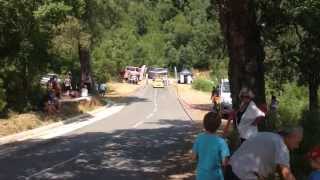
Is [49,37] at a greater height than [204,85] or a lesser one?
greater

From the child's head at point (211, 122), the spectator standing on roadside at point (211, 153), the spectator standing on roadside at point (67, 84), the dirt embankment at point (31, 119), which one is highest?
the child's head at point (211, 122)

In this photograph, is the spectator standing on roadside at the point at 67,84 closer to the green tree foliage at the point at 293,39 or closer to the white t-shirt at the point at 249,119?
the green tree foliage at the point at 293,39

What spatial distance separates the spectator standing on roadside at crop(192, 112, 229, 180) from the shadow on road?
7128 millimetres

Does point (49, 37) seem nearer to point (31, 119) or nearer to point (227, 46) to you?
point (31, 119)

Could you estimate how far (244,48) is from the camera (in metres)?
14.4

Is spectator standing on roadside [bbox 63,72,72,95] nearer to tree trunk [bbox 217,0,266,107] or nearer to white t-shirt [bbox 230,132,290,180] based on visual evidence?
tree trunk [bbox 217,0,266,107]

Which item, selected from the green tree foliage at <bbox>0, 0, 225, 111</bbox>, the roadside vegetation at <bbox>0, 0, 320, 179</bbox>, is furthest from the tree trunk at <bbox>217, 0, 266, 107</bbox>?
the green tree foliage at <bbox>0, 0, 225, 111</bbox>

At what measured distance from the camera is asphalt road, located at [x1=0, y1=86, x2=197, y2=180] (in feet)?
52.7

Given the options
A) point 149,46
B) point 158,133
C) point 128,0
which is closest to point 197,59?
point 149,46

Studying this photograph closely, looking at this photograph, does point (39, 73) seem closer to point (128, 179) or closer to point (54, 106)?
point (54, 106)

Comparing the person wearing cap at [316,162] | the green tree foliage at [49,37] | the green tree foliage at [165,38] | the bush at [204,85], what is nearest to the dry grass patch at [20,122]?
the green tree foliage at [49,37]

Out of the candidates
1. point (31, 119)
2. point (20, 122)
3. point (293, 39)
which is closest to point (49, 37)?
point (31, 119)

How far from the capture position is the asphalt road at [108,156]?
16.1 m

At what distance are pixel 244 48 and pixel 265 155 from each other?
7.51 meters
